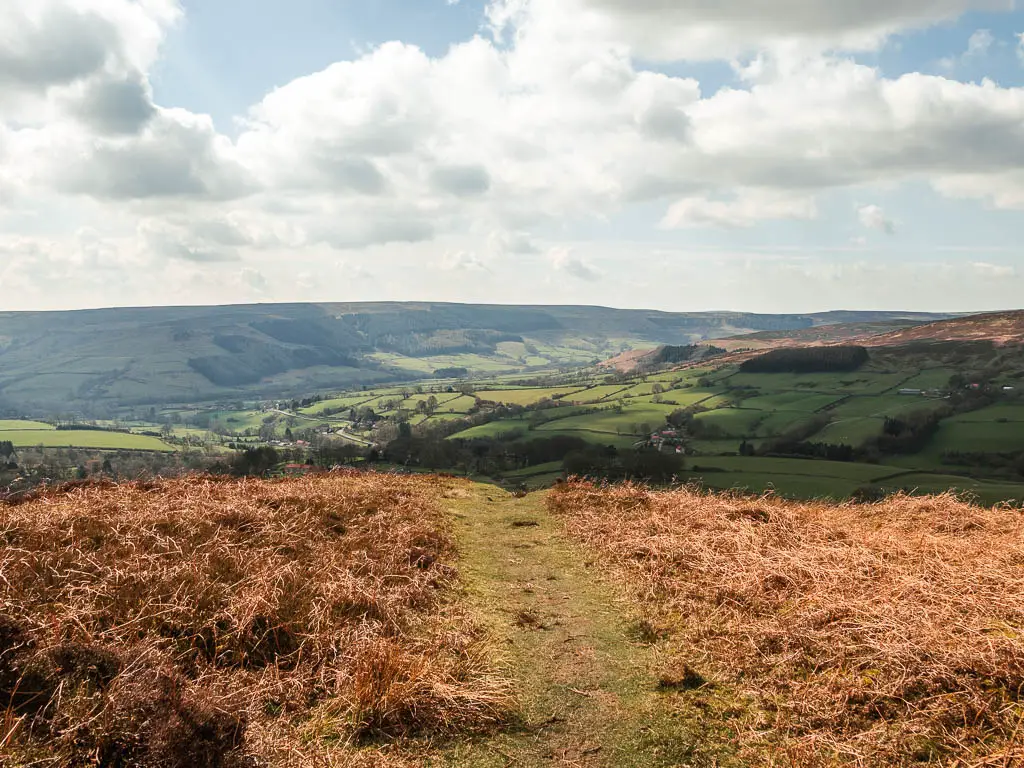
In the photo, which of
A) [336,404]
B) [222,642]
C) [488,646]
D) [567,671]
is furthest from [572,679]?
[336,404]

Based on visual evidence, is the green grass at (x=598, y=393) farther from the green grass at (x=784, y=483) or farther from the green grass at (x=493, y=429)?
the green grass at (x=784, y=483)

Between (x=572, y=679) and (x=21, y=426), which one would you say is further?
(x=21, y=426)

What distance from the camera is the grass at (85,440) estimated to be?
98375 mm

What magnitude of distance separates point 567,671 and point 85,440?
129 meters

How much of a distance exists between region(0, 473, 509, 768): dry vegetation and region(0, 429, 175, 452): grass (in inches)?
3716

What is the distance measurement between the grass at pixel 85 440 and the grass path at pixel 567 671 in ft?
316

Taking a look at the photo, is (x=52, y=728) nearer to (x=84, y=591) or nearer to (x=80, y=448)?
(x=84, y=591)

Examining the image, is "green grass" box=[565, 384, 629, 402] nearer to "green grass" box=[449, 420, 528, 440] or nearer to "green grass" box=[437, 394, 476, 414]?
"green grass" box=[437, 394, 476, 414]

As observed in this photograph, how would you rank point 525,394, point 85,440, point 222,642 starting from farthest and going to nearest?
point 525,394 < point 85,440 < point 222,642

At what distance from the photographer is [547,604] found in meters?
10.3

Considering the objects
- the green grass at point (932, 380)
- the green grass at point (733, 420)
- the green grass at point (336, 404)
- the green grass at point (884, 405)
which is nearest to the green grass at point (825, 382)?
the green grass at point (932, 380)

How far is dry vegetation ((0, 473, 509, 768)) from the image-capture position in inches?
200

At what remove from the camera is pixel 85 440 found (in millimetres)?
109000

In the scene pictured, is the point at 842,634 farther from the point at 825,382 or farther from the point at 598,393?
the point at 598,393
